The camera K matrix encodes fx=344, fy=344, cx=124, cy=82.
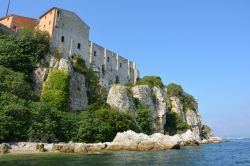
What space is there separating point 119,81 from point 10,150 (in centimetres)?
3629

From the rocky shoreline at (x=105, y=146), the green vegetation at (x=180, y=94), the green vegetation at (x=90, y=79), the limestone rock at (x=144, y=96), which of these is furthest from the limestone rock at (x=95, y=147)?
the green vegetation at (x=180, y=94)

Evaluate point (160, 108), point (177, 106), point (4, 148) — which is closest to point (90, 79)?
point (160, 108)

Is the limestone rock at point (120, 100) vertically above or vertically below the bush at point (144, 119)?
above

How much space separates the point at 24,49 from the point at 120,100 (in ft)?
51.3

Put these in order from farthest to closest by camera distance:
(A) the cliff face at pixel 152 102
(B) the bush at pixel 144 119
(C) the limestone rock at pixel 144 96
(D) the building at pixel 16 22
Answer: (C) the limestone rock at pixel 144 96 < (D) the building at pixel 16 22 < (B) the bush at pixel 144 119 < (A) the cliff face at pixel 152 102

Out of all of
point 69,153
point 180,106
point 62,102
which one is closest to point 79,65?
point 62,102

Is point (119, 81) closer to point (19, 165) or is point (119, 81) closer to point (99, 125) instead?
point (99, 125)

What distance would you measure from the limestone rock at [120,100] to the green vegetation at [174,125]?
51.2ft

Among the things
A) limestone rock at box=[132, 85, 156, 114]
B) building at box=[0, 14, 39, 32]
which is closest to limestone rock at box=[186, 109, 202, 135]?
limestone rock at box=[132, 85, 156, 114]

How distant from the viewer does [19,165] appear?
74.3 feet

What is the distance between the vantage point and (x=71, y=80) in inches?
1921

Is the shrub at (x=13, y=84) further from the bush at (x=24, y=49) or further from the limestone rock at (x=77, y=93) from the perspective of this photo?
the limestone rock at (x=77, y=93)

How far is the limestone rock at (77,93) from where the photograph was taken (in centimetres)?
4790

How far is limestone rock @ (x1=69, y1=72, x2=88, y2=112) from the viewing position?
157 feet
